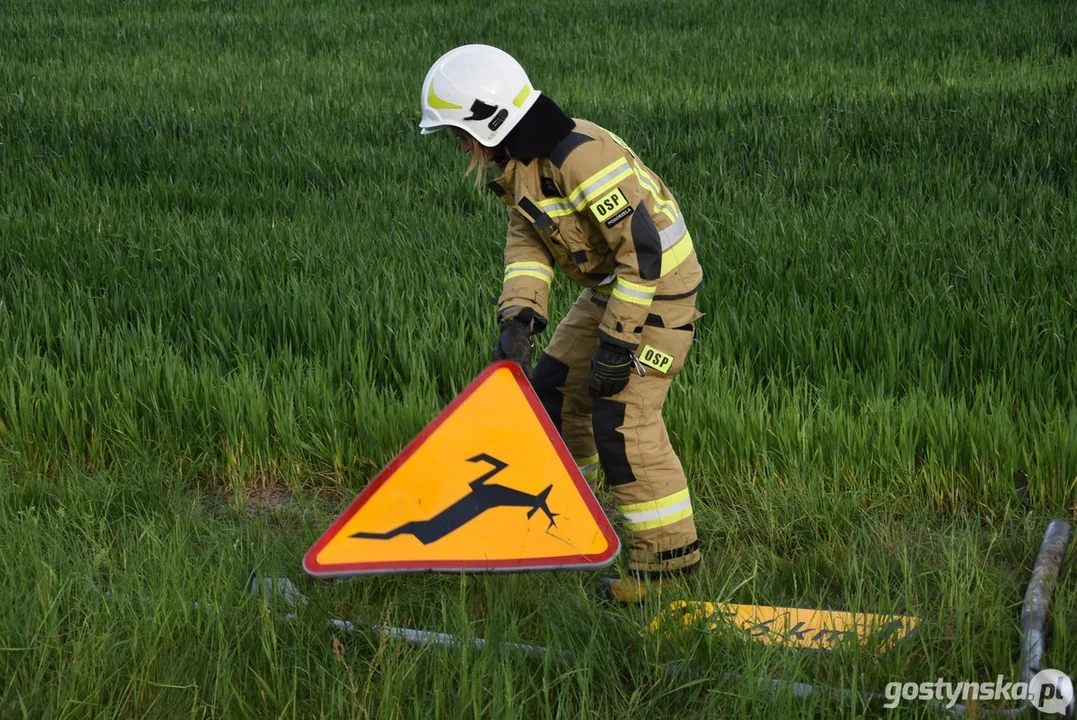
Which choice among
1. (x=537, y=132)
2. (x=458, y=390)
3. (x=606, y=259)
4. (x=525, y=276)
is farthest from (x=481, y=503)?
(x=458, y=390)

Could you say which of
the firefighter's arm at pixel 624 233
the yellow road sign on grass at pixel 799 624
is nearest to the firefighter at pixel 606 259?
the firefighter's arm at pixel 624 233

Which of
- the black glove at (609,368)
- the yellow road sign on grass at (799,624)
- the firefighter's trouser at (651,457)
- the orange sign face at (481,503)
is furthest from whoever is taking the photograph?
the firefighter's trouser at (651,457)

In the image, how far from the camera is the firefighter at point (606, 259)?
2.77 m

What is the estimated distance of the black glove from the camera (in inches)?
109

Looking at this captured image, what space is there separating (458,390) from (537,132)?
59.8 inches

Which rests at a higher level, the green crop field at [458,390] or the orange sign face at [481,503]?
the orange sign face at [481,503]

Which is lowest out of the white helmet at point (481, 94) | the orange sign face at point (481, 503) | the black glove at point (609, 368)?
the orange sign face at point (481, 503)

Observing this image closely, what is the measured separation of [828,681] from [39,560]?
78.3 inches

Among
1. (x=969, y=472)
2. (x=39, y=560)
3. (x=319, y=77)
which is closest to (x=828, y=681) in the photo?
(x=969, y=472)

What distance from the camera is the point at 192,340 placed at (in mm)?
4422

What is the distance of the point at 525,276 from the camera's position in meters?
2.98

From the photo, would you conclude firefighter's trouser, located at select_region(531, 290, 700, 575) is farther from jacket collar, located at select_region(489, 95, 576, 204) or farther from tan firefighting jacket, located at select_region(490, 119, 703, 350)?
jacket collar, located at select_region(489, 95, 576, 204)

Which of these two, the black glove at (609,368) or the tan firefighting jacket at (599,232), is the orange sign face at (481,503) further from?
the tan firefighting jacket at (599,232)

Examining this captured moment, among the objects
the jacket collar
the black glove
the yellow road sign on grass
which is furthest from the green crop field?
the jacket collar
